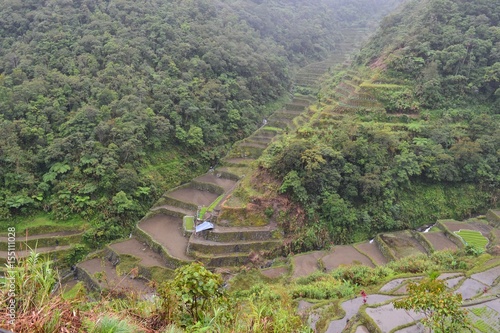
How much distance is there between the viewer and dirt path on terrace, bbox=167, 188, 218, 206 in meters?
20.1

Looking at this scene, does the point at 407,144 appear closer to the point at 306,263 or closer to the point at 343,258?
the point at 343,258

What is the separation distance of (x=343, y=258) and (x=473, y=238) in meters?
6.00

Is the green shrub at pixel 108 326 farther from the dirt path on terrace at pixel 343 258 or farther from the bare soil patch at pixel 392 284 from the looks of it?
the dirt path on terrace at pixel 343 258

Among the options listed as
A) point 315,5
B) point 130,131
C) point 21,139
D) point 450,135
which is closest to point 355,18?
point 315,5

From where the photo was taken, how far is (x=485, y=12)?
1018 inches

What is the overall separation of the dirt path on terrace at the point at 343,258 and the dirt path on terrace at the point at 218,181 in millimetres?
7131

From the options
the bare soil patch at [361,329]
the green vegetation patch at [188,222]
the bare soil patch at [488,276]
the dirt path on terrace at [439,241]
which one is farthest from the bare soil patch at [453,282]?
the green vegetation patch at [188,222]

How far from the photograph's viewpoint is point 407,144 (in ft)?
64.9

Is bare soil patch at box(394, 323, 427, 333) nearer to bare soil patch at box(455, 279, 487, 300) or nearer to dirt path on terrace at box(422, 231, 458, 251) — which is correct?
bare soil patch at box(455, 279, 487, 300)

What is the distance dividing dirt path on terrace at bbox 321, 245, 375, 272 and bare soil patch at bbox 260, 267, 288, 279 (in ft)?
6.04

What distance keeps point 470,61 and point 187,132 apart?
60.0 feet

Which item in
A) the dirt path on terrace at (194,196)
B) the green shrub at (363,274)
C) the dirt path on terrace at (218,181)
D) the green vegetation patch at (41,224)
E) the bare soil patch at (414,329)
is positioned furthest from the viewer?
the dirt path on terrace at (218,181)

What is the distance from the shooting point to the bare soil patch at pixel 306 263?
15.4 meters

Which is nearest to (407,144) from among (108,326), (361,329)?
(361,329)
